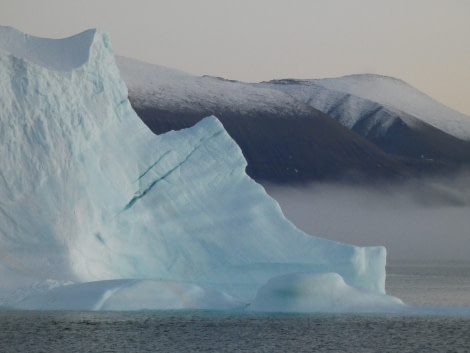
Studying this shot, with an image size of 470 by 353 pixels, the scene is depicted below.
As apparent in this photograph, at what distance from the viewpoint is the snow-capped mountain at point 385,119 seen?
120312 millimetres

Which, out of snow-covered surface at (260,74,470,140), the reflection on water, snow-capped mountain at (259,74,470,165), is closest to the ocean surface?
the reflection on water

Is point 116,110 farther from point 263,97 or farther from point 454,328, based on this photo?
point 263,97

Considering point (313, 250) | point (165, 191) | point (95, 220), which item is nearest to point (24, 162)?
point (95, 220)

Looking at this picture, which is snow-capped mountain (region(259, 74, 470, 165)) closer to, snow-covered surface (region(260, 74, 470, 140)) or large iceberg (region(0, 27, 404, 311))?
snow-covered surface (region(260, 74, 470, 140))

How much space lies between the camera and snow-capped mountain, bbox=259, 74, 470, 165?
395ft

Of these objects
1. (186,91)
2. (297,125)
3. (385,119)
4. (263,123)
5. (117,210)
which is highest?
(385,119)

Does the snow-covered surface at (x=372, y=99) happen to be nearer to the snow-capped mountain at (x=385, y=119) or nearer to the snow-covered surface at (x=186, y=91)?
the snow-capped mountain at (x=385, y=119)

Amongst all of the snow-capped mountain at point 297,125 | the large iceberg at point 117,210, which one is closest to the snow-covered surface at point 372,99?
the snow-capped mountain at point 297,125

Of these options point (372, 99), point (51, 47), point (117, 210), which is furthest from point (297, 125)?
point (117, 210)

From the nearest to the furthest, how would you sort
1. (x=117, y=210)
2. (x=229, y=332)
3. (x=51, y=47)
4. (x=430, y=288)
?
1. (x=229, y=332)
2. (x=117, y=210)
3. (x=51, y=47)
4. (x=430, y=288)

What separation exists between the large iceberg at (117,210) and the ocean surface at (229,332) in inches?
21.7

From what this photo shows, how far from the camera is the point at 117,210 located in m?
35.4

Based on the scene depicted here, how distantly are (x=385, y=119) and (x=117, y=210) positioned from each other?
88.7 meters

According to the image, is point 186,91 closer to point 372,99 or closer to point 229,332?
point 372,99
